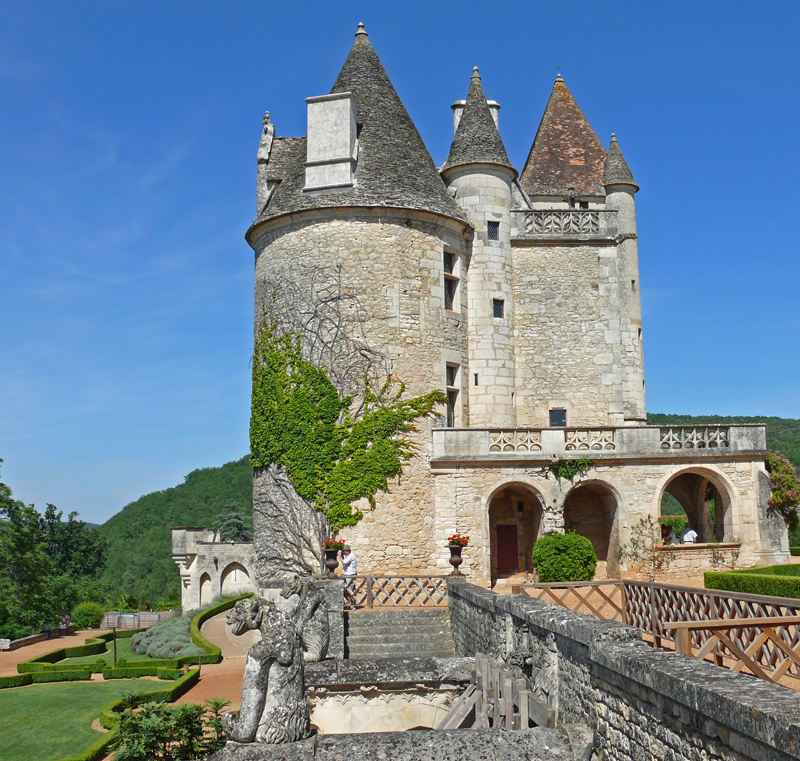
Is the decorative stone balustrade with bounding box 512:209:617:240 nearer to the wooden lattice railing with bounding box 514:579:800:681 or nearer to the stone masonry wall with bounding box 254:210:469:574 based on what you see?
the stone masonry wall with bounding box 254:210:469:574

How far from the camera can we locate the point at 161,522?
315 ft

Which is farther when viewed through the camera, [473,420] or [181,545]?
[181,545]

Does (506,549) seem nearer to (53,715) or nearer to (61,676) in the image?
(53,715)

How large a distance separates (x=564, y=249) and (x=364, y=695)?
1716 cm

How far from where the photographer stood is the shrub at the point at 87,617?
46.5 meters

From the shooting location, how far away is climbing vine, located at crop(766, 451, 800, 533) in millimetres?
21047

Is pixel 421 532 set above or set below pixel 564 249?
below

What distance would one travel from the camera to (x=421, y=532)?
67.6 ft

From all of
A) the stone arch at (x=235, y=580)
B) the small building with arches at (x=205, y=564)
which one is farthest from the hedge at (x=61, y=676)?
the stone arch at (x=235, y=580)

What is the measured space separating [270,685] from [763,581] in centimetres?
1228

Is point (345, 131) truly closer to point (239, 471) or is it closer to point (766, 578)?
point (766, 578)

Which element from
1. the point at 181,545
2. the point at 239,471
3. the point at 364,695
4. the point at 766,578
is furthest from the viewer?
the point at 239,471

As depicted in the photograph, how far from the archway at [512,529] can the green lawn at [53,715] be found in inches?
401

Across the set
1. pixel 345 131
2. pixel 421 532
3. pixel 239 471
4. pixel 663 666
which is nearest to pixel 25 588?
pixel 421 532
